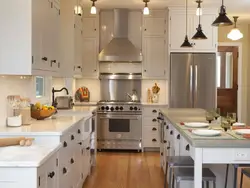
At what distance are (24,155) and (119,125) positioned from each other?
15.1ft

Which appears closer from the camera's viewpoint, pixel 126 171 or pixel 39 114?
pixel 39 114

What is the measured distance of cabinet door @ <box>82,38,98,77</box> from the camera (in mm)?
6926

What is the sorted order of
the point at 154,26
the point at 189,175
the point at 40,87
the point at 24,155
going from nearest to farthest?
the point at 24,155
the point at 189,175
the point at 40,87
the point at 154,26

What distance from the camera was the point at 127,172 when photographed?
5.19 metres

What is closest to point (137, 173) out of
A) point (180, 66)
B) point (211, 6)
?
point (180, 66)

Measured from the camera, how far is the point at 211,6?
651cm

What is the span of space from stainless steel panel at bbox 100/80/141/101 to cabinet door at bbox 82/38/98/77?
1.27 feet

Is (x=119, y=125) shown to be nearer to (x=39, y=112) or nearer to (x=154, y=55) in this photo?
(x=154, y=55)

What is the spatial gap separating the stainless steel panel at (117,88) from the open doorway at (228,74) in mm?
2470

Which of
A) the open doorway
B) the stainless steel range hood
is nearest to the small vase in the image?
the stainless steel range hood

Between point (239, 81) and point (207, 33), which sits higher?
point (207, 33)

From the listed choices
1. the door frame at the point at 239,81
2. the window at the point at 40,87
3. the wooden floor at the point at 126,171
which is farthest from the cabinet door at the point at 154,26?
the window at the point at 40,87

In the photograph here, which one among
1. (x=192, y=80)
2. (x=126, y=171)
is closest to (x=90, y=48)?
(x=192, y=80)

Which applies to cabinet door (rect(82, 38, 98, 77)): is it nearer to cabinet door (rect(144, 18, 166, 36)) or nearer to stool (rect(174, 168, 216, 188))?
cabinet door (rect(144, 18, 166, 36))
